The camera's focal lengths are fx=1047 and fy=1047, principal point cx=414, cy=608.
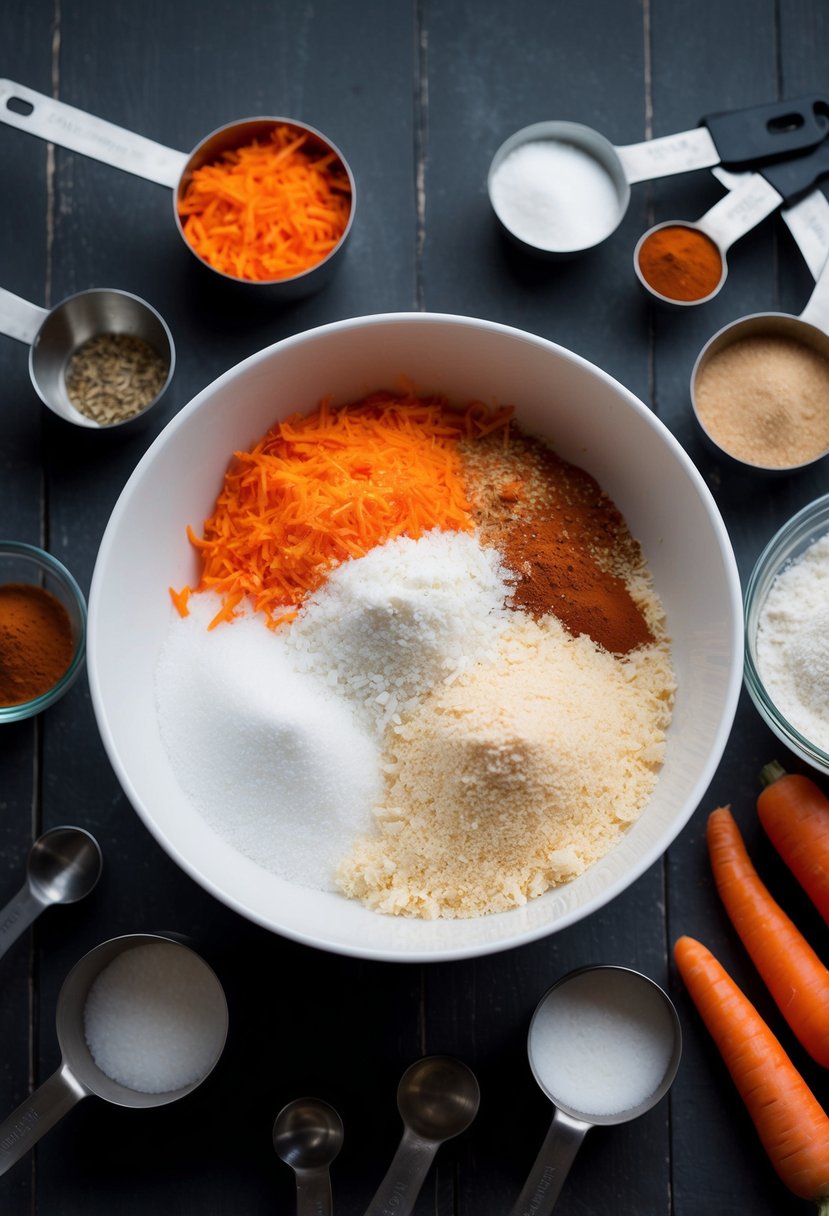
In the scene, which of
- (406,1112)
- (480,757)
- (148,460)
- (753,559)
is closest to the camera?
(480,757)

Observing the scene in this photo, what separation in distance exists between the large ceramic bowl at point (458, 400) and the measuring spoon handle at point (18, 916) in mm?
421

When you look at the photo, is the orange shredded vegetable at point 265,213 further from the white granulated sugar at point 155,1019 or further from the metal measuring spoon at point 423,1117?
the metal measuring spoon at point 423,1117

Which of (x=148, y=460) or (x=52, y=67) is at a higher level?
(x=52, y=67)

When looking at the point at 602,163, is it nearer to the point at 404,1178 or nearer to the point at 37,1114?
the point at 404,1178

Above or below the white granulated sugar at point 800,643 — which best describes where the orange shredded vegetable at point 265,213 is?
above

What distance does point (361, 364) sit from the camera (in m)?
1.93

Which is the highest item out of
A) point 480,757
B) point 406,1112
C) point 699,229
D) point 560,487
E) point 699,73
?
point 699,73

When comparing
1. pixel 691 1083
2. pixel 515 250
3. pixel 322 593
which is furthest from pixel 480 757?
pixel 515 250

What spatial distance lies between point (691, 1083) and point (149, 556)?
1423 mm

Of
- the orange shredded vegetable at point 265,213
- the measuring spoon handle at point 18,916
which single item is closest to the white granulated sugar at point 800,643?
the orange shredded vegetable at point 265,213

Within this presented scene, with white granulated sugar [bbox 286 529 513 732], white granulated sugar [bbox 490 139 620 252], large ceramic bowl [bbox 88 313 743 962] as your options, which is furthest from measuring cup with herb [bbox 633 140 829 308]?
white granulated sugar [bbox 286 529 513 732]

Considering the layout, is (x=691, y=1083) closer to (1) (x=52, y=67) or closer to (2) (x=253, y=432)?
(2) (x=253, y=432)

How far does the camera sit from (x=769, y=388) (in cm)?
208

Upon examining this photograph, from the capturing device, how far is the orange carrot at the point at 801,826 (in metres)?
1.98
